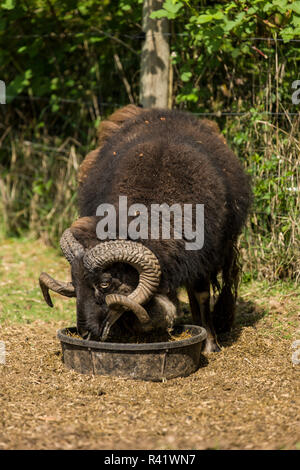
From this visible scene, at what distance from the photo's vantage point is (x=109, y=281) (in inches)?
186

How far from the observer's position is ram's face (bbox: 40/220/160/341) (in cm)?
457

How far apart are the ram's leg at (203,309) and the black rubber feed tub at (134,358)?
0.95 metres

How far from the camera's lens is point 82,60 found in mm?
9438

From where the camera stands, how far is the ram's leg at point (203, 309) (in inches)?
224

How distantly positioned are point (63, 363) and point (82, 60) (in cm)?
572

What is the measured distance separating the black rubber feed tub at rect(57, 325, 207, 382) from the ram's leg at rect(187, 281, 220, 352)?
95cm

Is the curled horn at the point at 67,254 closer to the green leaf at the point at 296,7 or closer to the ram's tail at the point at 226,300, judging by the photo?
the ram's tail at the point at 226,300

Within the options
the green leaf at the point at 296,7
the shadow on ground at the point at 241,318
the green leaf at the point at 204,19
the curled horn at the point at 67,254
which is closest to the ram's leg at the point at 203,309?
the shadow on ground at the point at 241,318

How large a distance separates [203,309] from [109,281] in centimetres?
139

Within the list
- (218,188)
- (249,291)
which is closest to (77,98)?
(249,291)

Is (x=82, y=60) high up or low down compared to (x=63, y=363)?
up

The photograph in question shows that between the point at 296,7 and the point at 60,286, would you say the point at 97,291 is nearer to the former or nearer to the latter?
the point at 60,286
